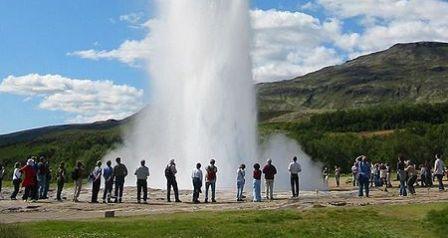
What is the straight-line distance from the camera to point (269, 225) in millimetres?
18250

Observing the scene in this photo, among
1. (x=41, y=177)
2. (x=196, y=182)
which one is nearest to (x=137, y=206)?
(x=196, y=182)

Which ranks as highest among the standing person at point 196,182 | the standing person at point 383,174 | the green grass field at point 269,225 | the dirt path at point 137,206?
the standing person at point 383,174

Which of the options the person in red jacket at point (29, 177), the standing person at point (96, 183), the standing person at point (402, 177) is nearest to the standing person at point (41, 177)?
the person in red jacket at point (29, 177)

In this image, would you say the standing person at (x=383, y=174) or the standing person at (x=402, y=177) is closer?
the standing person at (x=402, y=177)

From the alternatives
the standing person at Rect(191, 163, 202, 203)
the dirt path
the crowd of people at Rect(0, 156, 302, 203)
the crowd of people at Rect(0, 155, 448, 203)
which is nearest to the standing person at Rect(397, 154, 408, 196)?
the crowd of people at Rect(0, 155, 448, 203)

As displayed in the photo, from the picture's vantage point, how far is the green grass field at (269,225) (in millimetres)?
17031

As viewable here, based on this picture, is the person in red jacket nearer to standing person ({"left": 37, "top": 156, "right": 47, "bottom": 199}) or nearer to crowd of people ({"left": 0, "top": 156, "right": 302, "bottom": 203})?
crowd of people ({"left": 0, "top": 156, "right": 302, "bottom": 203})

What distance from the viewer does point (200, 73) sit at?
41.0 metres

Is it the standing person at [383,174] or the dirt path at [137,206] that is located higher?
the standing person at [383,174]

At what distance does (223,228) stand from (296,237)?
2074 mm

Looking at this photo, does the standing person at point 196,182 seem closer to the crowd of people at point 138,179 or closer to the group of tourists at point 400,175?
the crowd of people at point 138,179

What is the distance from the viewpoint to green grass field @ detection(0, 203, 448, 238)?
17031mm

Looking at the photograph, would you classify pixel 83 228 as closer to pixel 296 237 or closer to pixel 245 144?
pixel 296 237

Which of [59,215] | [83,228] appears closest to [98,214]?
[59,215]
